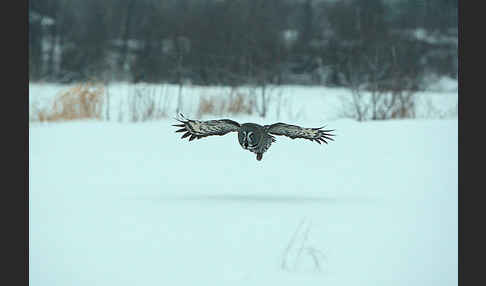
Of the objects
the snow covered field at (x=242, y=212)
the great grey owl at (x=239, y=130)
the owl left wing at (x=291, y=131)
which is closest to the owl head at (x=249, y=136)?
the great grey owl at (x=239, y=130)

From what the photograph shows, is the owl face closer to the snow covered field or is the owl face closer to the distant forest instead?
the snow covered field

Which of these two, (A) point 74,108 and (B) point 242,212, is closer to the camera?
(B) point 242,212

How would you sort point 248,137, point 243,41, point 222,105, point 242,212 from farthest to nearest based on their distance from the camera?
1. point 243,41
2. point 222,105
3. point 242,212
4. point 248,137

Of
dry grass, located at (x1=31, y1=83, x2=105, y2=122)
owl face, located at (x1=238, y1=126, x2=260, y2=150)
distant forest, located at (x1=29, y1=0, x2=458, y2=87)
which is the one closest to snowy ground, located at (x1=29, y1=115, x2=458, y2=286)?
owl face, located at (x1=238, y1=126, x2=260, y2=150)

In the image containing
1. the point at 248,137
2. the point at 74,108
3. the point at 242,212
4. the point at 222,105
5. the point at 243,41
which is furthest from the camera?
the point at 243,41

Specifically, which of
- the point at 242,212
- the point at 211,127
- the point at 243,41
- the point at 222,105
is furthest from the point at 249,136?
the point at 243,41

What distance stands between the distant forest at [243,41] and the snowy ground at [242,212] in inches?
123

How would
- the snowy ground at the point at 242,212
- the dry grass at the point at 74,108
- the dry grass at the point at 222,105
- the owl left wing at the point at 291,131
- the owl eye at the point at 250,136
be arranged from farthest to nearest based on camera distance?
the dry grass at the point at 74,108
the dry grass at the point at 222,105
the owl left wing at the point at 291,131
the owl eye at the point at 250,136
the snowy ground at the point at 242,212

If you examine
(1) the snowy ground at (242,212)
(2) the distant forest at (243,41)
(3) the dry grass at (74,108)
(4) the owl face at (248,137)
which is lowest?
(1) the snowy ground at (242,212)

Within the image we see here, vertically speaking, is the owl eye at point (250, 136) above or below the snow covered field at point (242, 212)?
above

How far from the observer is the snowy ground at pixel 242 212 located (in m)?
3.96

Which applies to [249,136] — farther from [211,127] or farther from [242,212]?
[242,212]

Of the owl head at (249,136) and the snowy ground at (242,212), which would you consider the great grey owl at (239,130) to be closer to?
the owl head at (249,136)

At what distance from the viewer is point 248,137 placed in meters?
4.89
